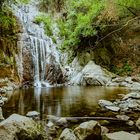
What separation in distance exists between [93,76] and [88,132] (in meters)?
15.1

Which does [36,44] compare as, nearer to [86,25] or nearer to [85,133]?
[86,25]

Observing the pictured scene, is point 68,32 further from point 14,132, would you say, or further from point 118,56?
point 14,132

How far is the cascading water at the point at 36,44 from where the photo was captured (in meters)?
20.6

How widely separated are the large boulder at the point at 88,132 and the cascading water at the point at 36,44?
14.6 meters

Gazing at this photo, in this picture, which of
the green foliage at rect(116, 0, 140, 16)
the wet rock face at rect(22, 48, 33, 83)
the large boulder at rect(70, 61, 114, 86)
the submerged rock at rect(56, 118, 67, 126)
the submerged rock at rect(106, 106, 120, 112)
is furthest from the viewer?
the large boulder at rect(70, 61, 114, 86)

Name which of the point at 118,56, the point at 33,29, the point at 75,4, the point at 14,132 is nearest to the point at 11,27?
the point at 33,29

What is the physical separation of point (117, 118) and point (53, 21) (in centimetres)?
2126

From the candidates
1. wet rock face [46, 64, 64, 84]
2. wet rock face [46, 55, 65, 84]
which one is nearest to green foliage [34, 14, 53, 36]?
wet rock face [46, 55, 65, 84]

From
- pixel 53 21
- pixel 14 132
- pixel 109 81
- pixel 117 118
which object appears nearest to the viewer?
pixel 14 132

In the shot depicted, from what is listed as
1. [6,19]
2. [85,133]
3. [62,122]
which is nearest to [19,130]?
[85,133]

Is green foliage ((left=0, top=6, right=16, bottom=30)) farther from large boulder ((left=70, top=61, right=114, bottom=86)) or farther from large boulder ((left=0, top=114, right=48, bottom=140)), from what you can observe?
large boulder ((left=0, top=114, right=48, bottom=140))

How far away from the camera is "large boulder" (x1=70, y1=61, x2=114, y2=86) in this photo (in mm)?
20172

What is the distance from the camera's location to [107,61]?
23.6 metres

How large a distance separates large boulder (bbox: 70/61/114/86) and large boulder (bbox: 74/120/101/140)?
1444 centimetres
